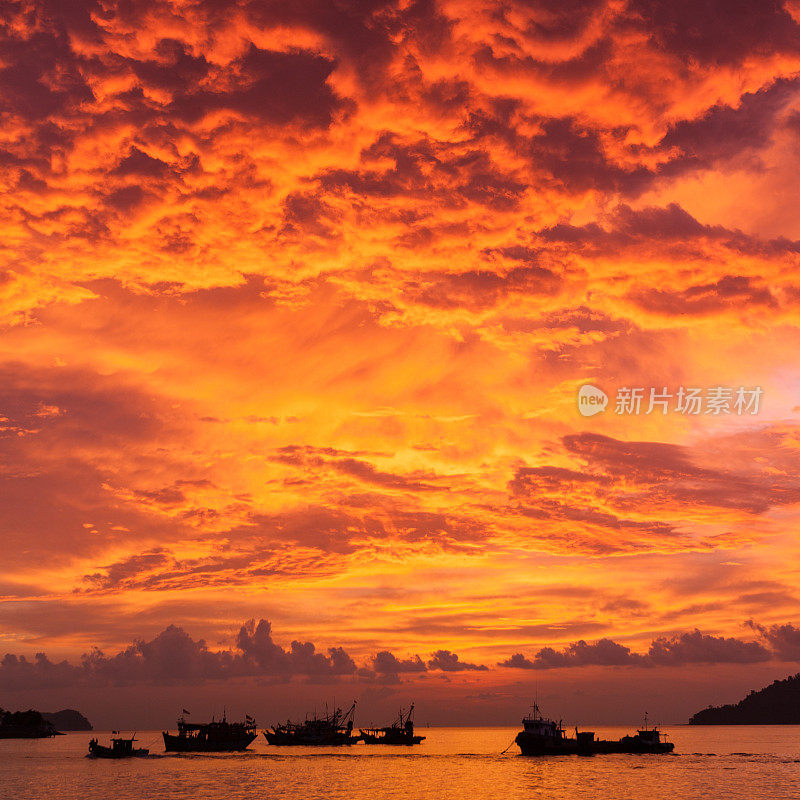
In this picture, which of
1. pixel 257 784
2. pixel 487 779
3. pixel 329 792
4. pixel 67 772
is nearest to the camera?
pixel 329 792

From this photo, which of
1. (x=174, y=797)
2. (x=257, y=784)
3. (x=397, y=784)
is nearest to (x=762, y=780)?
(x=397, y=784)

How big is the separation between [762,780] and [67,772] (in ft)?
506

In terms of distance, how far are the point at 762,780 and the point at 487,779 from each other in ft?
184

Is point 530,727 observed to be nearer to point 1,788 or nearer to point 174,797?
point 174,797

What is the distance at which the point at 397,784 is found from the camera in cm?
16600

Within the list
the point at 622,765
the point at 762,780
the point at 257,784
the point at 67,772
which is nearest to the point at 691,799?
the point at 762,780

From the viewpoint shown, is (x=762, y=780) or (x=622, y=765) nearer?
(x=762, y=780)

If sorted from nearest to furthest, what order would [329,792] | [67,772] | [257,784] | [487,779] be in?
[329,792], [257,784], [487,779], [67,772]

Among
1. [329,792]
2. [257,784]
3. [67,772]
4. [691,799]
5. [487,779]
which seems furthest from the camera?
[67,772]

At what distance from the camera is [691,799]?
13650 centimetres

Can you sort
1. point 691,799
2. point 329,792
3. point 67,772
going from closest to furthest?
1. point 691,799
2. point 329,792
3. point 67,772

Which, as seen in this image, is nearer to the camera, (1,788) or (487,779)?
(1,788)

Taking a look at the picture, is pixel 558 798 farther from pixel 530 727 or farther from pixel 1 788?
pixel 1 788

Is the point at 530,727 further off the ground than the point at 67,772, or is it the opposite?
the point at 530,727
